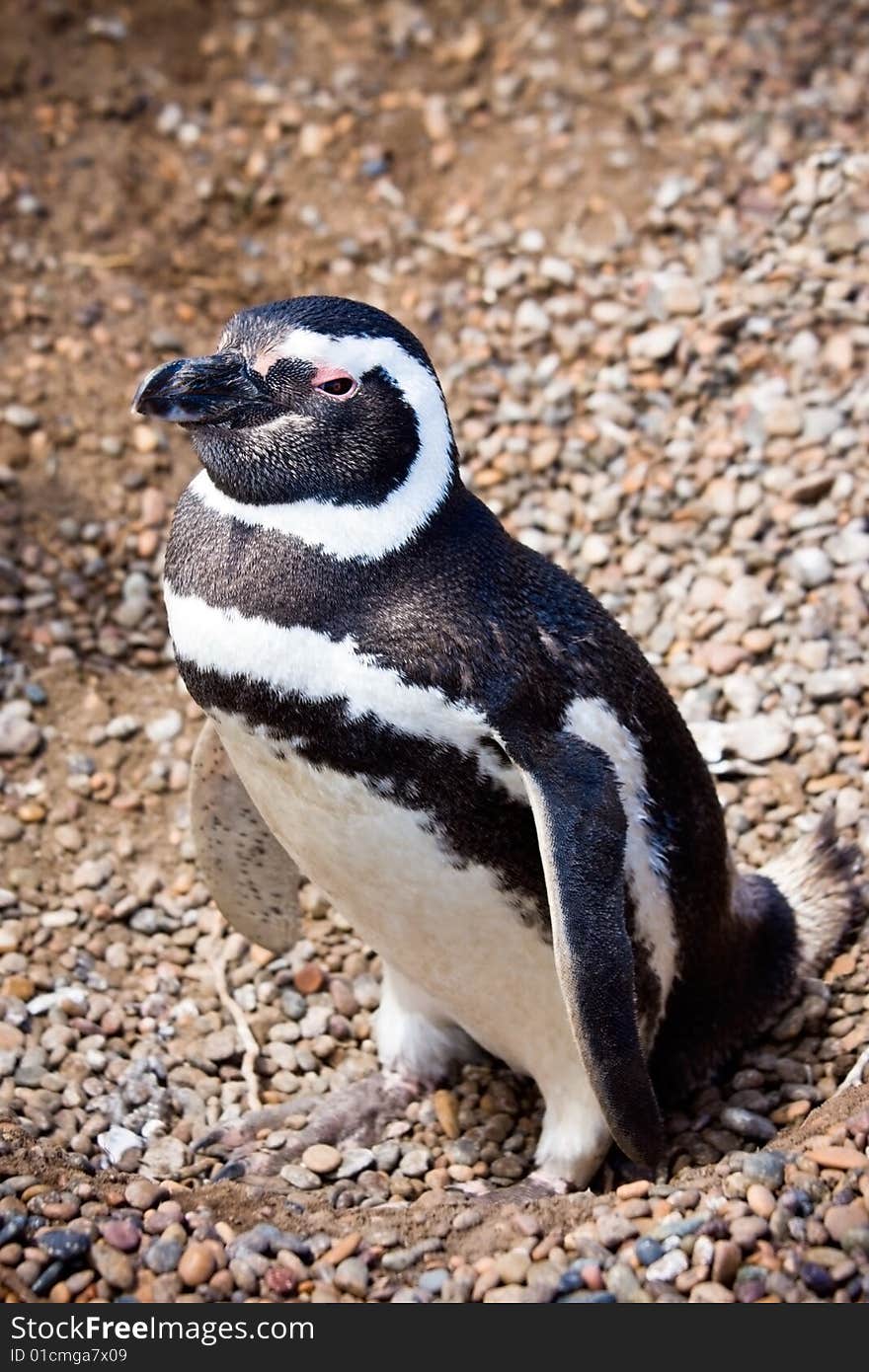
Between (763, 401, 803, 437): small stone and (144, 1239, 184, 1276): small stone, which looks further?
(763, 401, 803, 437): small stone

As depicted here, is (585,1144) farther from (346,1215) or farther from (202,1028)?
(202,1028)

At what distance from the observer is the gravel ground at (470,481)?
281 centimetres

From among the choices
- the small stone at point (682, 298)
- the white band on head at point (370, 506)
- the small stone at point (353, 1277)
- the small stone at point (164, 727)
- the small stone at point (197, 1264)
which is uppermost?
the white band on head at point (370, 506)

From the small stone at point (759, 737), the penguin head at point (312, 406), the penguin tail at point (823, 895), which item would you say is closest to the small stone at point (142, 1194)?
the penguin head at point (312, 406)

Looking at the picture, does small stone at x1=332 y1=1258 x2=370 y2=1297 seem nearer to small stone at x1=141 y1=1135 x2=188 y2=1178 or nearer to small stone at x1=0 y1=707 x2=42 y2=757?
small stone at x1=141 y1=1135 x2=188 y2=1178

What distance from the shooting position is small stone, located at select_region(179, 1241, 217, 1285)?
267 centimetres

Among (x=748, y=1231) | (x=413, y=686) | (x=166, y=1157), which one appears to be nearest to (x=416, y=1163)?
(x=166, y=1157)

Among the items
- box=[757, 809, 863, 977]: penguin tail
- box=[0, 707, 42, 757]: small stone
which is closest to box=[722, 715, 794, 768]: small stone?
box=[757, 809, 863, 977]: penguin tail

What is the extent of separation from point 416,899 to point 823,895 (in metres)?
1.11

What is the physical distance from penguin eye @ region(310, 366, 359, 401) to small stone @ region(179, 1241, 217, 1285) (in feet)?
4.49

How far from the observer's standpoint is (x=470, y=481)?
4859 mm

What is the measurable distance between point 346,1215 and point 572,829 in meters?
0.85

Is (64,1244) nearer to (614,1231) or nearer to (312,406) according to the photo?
(614,1231)

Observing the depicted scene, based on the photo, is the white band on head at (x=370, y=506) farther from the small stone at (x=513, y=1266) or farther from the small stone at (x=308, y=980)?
the small stone at (x=308, y=980)
